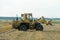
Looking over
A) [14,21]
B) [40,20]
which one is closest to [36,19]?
[40,20]

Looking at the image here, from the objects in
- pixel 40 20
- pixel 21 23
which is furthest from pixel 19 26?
pixel 40 20

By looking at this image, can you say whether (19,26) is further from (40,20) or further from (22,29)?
(40,20)

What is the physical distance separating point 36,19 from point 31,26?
1.66m

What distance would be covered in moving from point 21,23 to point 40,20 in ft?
8.26

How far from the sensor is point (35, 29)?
35.9 metres

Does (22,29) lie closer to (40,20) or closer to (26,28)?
(26,28)

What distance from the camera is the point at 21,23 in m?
35.5

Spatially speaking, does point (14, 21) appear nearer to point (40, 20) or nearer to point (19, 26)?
point (19, 26)

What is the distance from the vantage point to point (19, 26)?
35.2m

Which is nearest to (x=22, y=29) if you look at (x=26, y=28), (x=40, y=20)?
(x=26, y=28)

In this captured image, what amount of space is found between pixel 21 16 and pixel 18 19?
3.95 ft

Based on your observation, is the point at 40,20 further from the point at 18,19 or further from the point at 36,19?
the point at 18,19

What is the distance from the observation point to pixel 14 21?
35469mm

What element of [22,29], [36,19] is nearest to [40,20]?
[36,19]
